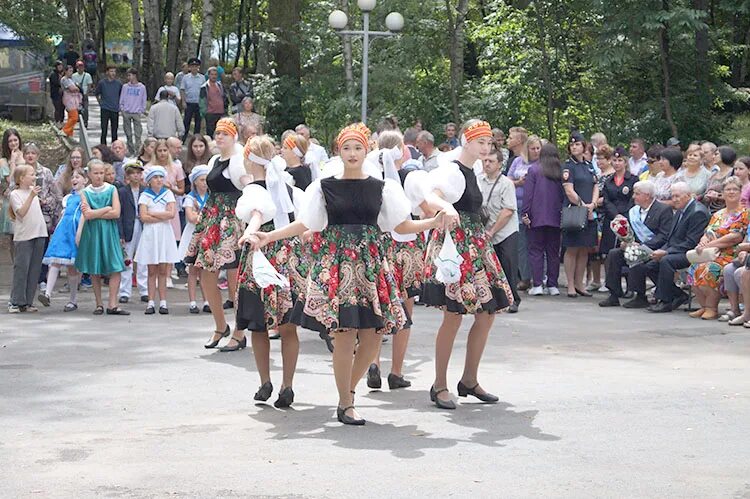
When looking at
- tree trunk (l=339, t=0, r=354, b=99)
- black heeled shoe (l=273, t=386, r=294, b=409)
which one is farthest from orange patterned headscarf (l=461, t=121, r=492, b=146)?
tree trunk (l=339, t=0, r=354, b=99)

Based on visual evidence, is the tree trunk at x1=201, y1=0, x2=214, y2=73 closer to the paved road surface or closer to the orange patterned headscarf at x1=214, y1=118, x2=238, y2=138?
the paved road surface

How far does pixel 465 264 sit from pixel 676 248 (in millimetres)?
6722

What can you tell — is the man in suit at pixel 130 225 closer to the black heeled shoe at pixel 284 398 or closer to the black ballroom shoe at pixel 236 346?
the black ballroom shoe at pixel 236 346

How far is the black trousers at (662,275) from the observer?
49.4 feet

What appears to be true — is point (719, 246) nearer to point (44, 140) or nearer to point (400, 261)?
point (400, 261)

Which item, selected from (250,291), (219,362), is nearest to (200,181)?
(219,362)

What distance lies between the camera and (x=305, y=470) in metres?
7.30

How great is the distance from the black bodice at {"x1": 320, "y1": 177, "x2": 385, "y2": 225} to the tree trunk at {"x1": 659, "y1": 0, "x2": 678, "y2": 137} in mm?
15742

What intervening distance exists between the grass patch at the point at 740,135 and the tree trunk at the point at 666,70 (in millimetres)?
1124

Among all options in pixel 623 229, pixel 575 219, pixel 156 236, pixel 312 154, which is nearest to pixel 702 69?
pixel 575 219

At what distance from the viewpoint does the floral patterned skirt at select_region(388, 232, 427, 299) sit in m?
10.6

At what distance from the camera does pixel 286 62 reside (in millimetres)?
27703

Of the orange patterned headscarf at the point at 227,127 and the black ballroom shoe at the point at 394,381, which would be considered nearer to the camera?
the black ballroom shoe at the point at 394,381

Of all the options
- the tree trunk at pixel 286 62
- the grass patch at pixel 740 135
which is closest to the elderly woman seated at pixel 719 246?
the grass patch at pixel 740 135
